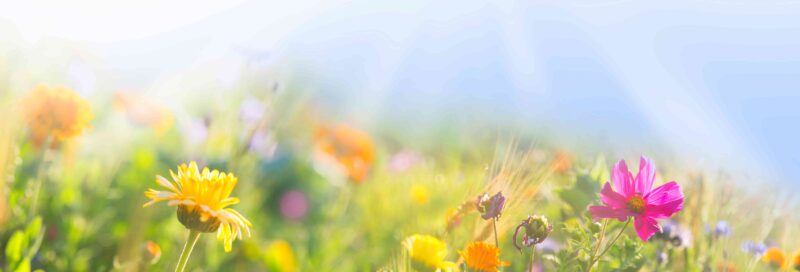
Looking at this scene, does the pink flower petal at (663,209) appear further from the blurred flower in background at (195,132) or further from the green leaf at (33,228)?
the blurred flower in background at (195,132)

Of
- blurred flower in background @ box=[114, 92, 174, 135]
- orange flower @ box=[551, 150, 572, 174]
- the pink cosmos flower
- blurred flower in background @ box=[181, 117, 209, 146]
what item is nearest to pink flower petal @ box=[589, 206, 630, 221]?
the pink cosmos flower

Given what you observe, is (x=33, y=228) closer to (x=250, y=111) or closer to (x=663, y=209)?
(x=250, y=111)

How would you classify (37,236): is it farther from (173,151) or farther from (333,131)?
(333,131)

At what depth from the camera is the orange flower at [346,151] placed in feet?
5.79

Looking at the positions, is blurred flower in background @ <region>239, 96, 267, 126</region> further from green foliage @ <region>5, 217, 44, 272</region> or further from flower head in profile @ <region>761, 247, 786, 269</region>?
flower head in profile @ <region>761, 247, 786, 269</region>

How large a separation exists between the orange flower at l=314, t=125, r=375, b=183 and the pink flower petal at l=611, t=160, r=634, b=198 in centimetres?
121

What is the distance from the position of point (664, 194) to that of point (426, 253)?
0.66ft

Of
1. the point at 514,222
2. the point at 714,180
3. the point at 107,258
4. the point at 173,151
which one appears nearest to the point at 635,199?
the point at 514,222

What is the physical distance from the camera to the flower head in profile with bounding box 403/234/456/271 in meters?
0.62

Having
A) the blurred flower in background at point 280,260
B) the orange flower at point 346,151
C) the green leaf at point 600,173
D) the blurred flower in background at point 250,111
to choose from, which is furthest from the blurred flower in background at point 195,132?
the green leaf at point 600,173

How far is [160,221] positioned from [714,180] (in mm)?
974

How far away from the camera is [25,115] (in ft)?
3.03

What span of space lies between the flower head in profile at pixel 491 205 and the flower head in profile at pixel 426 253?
0.09 m

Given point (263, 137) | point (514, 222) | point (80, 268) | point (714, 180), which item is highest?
point (514, 222)
